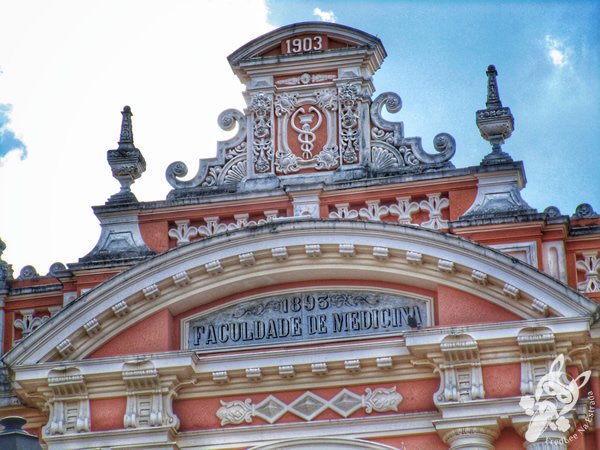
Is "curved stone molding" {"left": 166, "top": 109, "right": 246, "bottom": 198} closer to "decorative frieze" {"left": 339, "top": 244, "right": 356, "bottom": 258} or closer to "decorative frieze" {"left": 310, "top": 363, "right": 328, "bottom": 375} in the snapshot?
"decorative frieze" {"left": 339, "top": 244, "right": 356, "bottom": 258}

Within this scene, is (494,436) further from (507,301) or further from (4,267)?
(4,267)

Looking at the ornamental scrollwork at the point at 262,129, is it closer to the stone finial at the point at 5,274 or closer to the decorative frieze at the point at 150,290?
the decorative frieze at the point at 150,290

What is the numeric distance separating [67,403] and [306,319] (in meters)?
2.82

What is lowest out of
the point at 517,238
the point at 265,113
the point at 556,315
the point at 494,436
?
the point at 494,436

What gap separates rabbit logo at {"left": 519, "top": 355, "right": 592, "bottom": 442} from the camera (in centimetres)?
1528

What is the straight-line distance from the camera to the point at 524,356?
15.6 metres

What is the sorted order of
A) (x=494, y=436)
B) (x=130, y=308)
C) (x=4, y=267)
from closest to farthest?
(x=494, y=436) → (x=130, y=308) → (x=4, y=267)

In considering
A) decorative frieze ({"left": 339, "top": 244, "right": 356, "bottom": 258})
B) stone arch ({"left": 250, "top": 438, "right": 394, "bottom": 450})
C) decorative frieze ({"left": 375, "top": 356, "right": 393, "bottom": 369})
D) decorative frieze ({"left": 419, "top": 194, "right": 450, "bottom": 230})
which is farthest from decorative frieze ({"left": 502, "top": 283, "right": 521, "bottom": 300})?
stone arch ({"left": 250, "top": 438, "right": 394, "bottom": 450})

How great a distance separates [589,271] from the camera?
1638cm

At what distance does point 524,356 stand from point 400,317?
1.53 meters

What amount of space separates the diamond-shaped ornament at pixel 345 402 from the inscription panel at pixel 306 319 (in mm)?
685

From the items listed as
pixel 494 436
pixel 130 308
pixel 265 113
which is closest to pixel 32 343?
pixel 130 308

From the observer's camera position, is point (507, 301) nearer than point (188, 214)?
Yes

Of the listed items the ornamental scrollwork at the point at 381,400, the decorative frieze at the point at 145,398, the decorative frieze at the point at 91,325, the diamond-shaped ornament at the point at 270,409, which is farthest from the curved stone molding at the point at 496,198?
the decorative frieze at the point at 91,325
